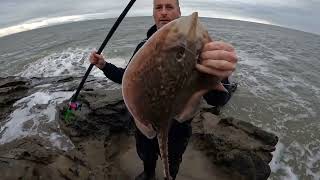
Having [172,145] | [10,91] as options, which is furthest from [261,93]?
[172,145]

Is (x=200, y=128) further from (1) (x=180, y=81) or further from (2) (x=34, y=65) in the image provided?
(2) (x=34, y=65)

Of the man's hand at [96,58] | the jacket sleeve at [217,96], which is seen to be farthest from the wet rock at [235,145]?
the man's hand at [96,58]

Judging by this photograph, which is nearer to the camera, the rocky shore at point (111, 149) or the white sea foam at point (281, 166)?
the rocky shore at point (111, 149)

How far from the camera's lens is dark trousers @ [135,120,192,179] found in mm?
4480

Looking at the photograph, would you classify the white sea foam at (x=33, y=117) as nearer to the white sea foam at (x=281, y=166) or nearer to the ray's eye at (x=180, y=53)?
the ray's eye at (x=180, y=53)

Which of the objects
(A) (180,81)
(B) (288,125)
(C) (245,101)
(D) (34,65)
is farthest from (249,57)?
(A) (180,81)

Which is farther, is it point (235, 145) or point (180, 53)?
point (235, 145)

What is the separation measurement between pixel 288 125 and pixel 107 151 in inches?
241

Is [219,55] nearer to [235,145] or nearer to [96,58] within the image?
[96,58]

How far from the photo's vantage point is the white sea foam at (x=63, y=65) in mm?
13492

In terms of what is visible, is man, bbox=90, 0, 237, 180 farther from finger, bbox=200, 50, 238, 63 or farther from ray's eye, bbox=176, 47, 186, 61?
ray's eye, bbox=176, 47, 186, 61

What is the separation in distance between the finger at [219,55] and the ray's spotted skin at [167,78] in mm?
52

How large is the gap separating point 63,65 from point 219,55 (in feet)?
43.0

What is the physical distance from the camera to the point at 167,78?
2.66 meters
